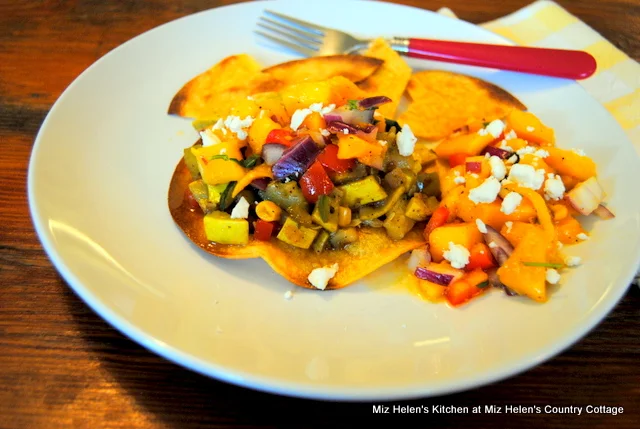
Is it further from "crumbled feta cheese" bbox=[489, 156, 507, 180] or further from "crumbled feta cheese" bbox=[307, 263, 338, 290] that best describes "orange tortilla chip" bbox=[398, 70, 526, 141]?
"crumbled feta cheese" bbox=[307, 263, 338, 290]

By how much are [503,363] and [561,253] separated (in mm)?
642

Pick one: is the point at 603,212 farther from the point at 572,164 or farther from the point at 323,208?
the point at 323,208

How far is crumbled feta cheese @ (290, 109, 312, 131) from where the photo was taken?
211cm

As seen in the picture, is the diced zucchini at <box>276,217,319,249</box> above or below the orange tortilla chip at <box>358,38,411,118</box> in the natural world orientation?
below

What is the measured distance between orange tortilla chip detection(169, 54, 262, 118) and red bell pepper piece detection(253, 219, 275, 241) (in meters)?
0.62

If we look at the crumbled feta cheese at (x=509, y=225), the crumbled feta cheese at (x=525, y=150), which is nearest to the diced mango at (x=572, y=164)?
the crumbled feta cheese at (x=525, y=150)

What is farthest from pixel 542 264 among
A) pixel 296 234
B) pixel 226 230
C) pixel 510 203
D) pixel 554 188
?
pixel 226 230

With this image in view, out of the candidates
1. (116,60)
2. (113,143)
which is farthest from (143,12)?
(113,143)

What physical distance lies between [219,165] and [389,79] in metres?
1.13

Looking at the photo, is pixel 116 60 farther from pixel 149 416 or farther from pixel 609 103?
pixel 609 103

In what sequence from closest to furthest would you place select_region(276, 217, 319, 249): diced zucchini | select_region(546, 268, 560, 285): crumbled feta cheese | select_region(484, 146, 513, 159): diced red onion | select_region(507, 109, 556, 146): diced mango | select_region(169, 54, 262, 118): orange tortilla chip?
select_region(546, 268, 560, 285): crumbled feta cheese, select_region(276, 217, 319, 249): diced zucchini, select_region(484, 146, 513, 159): diced red onion, select_region(507, 109, 556, 146): diced mango, select_region(169, 54, 262, 118): orange tortilla chip

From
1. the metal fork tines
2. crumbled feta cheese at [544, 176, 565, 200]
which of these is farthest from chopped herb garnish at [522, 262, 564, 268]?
the metal fork tines

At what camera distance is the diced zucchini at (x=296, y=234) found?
1.99 meters

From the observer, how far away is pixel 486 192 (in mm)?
1993
